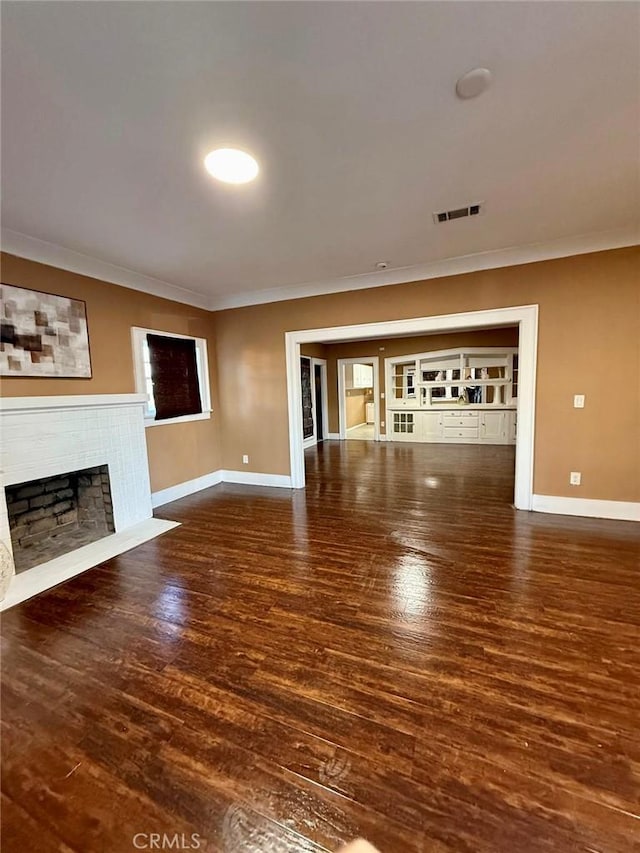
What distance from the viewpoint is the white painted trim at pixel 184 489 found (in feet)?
14.1

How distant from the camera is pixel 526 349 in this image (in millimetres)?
3637

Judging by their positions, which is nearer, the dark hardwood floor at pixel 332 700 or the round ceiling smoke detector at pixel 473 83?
the dark hardwood floor at pixel 332 700

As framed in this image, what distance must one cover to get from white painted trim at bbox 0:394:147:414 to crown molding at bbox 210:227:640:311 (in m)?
2.07

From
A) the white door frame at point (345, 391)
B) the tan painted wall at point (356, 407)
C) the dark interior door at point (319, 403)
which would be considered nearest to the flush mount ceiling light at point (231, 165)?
the white door frame at point (345, 391)

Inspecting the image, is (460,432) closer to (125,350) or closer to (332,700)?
(125,350)

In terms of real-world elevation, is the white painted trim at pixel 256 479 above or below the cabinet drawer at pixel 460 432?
below

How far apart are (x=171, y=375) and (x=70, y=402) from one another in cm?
147

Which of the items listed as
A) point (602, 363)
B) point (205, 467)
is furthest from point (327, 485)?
point (602, 363)

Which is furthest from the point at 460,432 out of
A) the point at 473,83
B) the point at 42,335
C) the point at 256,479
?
the point at 42,335

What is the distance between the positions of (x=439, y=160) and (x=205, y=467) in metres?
4.39

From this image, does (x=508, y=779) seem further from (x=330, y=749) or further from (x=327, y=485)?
(x=327, y=485)

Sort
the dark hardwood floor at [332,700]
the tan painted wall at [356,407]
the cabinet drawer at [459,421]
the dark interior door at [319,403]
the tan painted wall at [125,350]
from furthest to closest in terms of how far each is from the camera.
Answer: the tan painted wall at [356,407]
the dark interior door at [319,403]
the cabinet drawer at [459,421]
the tan painted wall at [125,350]
the dark hardwood floor at [332,700]

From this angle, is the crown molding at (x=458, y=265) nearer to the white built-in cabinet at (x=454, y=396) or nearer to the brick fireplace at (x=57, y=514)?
the brick fireplace at (x=57, y=514)

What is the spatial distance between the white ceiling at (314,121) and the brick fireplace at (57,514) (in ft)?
6.81
